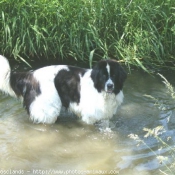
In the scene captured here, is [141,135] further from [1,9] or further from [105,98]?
[1,9]

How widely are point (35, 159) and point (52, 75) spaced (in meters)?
1.19

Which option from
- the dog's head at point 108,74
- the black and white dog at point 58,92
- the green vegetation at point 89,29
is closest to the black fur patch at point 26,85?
the black and white dog at point 58,92

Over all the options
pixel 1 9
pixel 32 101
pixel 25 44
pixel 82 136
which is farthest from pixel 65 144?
pixel 1 9

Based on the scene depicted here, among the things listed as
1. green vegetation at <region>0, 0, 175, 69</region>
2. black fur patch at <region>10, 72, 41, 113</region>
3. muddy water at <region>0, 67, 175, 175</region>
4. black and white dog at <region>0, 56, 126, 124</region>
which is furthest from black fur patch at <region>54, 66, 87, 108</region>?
green vegetation at <region>0, 0, 175, 69</region>

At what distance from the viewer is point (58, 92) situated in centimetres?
527

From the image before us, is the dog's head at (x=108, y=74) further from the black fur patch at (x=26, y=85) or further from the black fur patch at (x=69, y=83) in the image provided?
the black fur patch at (x=26, y=85)

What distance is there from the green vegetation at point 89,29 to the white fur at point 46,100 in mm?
1593

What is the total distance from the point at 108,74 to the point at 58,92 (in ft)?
2.52

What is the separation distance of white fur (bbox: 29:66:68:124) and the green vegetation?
5.23 feet

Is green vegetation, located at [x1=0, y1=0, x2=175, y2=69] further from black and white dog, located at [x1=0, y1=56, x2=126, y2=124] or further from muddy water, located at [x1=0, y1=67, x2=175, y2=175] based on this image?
black and white dog, located at [x1=0, y1=56, x2=126, y2=124]

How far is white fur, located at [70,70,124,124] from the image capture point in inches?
203

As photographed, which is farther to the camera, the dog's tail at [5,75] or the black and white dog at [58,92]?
the black and white dog at [58,92]

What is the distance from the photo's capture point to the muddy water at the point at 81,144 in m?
4.36

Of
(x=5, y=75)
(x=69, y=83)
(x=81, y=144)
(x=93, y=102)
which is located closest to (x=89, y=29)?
(x=69, y=83)
